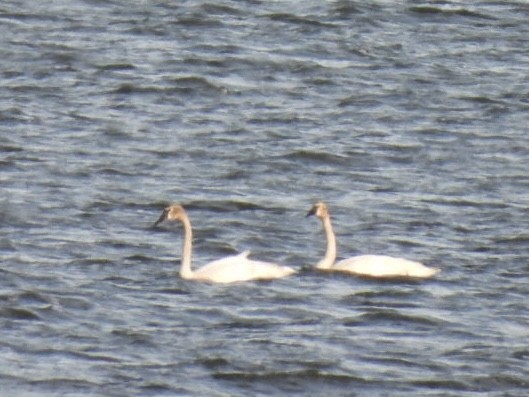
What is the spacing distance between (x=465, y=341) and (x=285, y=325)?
46.8 inches

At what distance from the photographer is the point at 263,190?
1841cm

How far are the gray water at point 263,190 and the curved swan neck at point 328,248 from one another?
122mm

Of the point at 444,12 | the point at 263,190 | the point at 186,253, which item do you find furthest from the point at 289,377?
the point at 444,12

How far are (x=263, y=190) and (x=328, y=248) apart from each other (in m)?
2.92

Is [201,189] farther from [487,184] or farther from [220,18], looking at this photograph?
[220,18]

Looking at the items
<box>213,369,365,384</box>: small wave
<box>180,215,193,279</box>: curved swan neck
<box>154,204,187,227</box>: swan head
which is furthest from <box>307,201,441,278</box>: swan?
<box>213,369,365,384</box>: small wave

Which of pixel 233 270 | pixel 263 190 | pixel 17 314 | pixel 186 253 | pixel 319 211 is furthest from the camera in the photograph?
pixel 263 190

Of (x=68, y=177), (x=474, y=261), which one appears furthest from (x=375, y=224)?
(x=68, y=177)

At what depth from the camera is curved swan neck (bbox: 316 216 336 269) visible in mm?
15438

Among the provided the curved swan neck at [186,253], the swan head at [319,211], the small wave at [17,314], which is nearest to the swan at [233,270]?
the curved swan neck at [186,253]

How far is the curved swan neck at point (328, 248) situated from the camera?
50.6 feet

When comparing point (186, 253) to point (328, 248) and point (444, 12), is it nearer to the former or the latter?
point (328, 248)

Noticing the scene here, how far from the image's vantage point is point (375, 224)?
675 inches

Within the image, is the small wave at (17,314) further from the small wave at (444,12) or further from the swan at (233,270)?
the small wave at (444,12)
